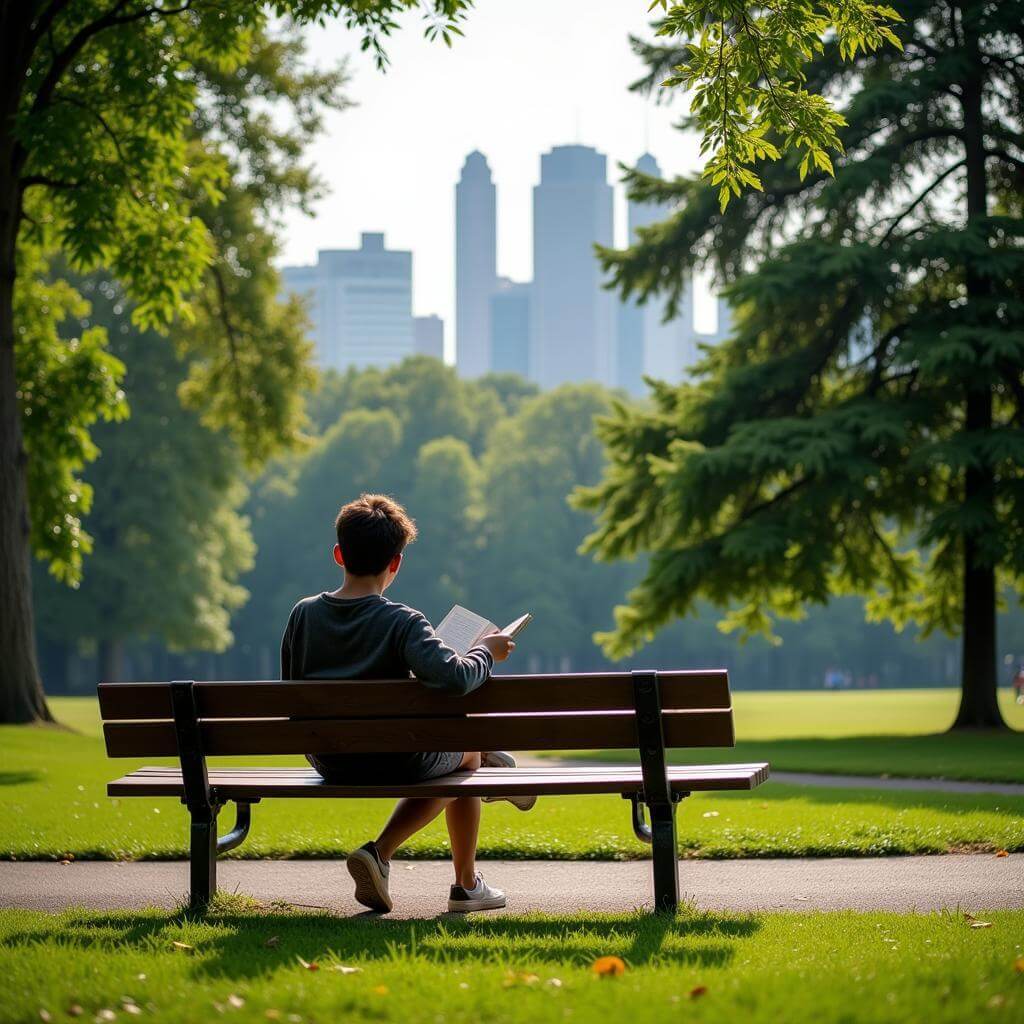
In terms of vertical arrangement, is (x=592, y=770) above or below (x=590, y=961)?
above

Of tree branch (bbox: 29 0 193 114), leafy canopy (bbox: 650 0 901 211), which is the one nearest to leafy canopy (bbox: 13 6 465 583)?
tree branch (bbox: 29 0 193 114)

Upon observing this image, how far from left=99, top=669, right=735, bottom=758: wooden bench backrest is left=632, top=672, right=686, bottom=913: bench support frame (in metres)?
0.03

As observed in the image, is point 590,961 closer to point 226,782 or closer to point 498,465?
point 226,782

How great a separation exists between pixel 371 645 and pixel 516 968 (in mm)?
1460

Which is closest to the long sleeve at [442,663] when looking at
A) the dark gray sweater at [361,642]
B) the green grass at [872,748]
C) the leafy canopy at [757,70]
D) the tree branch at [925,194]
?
the dark gray sweater at [361,642]

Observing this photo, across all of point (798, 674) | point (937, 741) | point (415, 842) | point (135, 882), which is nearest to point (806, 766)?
point (937, 741)

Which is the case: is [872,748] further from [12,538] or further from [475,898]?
[475,898]

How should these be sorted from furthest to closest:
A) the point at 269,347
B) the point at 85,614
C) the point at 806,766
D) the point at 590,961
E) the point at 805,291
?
the point at 85,614 < the point at 269,347 < the point at 805,291 < the point at 806,766 < the point at 590,961

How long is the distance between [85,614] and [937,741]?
33.2 meters

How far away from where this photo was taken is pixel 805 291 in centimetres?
1930

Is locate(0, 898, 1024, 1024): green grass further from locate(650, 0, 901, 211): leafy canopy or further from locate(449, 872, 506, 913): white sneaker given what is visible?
locate(650, 0, 901, 211): leafy canopy

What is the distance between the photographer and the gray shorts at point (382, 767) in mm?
5488

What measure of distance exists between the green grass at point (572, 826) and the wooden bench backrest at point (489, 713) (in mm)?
2354

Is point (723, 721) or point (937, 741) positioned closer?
point (723, 721)
